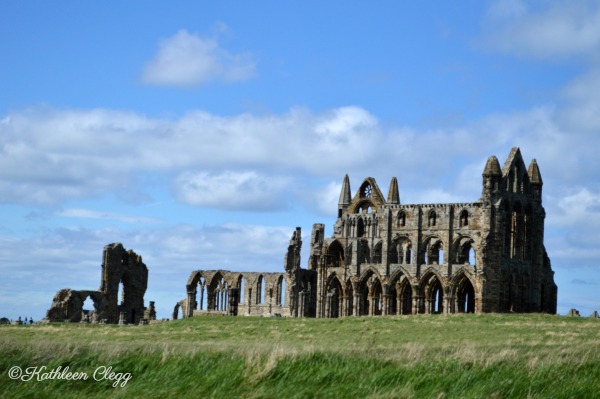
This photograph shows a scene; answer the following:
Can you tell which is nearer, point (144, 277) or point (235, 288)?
point (144, 277)

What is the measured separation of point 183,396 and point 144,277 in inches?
2356

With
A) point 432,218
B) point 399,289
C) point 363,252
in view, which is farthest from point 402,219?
point 399,289

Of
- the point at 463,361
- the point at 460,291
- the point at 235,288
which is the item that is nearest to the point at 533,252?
the point at 460,291

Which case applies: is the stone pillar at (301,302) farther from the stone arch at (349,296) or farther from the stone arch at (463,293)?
the stone arch at (463,293)

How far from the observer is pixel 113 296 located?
254 ft

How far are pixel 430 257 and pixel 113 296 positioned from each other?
73.5 feet

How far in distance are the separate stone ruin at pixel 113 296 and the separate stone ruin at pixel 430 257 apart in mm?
9097

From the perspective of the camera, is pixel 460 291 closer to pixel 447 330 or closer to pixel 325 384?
pixel 447 330

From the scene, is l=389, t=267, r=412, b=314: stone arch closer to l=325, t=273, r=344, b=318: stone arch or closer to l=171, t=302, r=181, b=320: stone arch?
l=325, t=273, r=344, b=318: stone arch

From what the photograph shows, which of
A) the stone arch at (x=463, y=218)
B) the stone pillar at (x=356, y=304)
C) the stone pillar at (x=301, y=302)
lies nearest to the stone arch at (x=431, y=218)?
the stone arch at (x=463, y=218)

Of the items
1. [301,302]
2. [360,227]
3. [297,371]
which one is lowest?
[297,371]

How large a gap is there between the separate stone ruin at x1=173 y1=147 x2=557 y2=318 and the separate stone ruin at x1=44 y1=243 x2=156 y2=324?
358 inches

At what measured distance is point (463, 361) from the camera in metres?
24.0

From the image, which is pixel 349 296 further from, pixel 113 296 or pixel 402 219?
pixel 113 296
